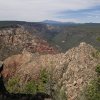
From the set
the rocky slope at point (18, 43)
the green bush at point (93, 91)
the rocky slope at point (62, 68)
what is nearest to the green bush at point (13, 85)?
the rocky slope at point (62, 68)

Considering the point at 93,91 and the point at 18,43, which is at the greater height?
the point at 18,43

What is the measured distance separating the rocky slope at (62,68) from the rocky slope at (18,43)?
8082 millimetres

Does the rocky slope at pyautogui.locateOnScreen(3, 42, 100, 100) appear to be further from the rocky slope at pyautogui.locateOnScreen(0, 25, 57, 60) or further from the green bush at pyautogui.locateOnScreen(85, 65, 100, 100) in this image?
the rocky slope at pyautogui.locateOnScreen(0, 25, 57, 60)

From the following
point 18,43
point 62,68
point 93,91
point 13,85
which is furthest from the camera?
point 18,43

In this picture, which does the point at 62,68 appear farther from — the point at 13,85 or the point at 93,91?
the point at 13,85

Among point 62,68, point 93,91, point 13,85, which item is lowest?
point 13,85

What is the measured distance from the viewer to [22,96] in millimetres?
42531

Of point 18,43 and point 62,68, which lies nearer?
point 62,68

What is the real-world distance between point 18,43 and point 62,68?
26.5m

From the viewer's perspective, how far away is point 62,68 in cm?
6569

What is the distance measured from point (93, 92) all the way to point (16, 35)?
42.0m

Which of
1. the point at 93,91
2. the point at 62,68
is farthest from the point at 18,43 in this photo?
the point at 93,91

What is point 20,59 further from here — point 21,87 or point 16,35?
point 16,35

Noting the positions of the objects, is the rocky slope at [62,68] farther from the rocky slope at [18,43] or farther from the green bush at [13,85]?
the rocky slope at [18,43]
